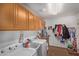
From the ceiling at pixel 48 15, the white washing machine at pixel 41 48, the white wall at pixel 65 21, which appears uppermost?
the ceiling at pixel 48 15

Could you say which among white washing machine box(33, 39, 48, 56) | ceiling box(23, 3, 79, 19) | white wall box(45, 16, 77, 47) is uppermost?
ceiling box(23, 3, 79, 19)

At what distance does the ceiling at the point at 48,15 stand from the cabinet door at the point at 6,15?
0.79ft

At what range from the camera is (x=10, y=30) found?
199 cm

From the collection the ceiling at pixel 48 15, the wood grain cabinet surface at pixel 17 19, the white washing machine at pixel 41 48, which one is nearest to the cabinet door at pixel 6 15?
the wood grain cabinet surface at pixel 17 19

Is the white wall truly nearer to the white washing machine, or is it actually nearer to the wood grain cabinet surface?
the wood grain cabinet surface

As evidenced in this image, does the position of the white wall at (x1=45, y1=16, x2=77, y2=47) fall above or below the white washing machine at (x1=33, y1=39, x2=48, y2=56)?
above

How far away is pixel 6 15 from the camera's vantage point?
→ 6.61 feet

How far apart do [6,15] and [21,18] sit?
236 millimetres

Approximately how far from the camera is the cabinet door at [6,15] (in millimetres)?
1986

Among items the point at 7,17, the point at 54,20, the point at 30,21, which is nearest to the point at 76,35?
the point at 54,20

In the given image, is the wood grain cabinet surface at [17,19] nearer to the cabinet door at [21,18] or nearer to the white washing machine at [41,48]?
the cabinet door at [21,18]

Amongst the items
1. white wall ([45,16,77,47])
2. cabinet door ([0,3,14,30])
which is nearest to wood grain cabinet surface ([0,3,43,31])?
cabinet door ([0,3,14,30])

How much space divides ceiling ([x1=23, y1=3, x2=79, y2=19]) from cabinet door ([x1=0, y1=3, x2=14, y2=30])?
240mm

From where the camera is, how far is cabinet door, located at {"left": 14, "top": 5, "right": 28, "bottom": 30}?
2.04 m
